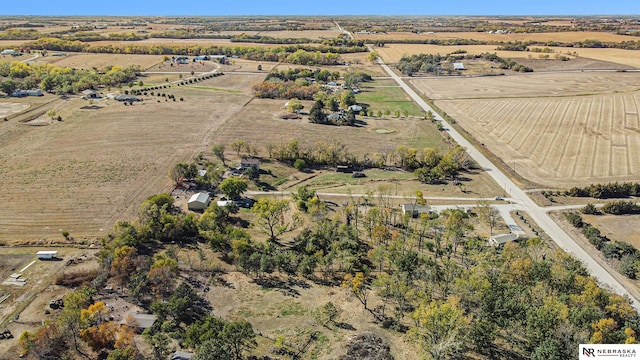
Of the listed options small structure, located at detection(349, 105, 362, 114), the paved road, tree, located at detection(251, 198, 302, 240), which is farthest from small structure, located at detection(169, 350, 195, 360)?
small structure, located at detection(349, 105, 362, 114)

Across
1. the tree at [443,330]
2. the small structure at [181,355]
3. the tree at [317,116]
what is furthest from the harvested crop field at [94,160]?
the tree at [443,330]

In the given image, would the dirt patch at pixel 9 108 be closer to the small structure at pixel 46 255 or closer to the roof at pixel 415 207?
the small structure at pixel 46 255

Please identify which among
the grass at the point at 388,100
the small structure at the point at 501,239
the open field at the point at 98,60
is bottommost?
the small structure at the point at 501,239

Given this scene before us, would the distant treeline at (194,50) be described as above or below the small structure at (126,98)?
above

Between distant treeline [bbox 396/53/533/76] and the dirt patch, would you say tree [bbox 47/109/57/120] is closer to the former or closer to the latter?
the dirt patch

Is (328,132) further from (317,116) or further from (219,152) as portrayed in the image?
(219,152)

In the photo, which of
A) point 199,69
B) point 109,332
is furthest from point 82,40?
point 109,332

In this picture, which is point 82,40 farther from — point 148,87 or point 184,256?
point 184,256
